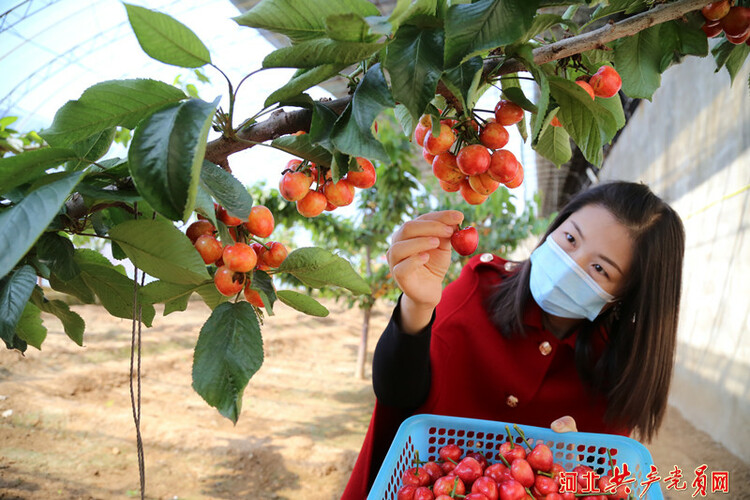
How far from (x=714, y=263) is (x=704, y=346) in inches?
26.9

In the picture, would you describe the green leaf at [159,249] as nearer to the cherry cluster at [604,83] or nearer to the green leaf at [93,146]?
the green leaf at [93,146]

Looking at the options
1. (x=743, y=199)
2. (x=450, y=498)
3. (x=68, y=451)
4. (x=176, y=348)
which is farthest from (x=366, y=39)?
(x=176, y=348)

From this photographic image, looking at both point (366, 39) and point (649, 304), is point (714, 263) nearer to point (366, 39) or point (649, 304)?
point (649, 304)

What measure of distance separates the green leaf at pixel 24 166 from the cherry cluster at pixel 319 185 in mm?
275

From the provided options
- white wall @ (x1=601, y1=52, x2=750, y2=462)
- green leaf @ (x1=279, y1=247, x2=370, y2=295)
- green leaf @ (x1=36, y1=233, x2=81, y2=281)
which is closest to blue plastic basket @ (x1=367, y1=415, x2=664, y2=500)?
green leaf @ (x1=279, y1=247, x2=370, y2=295)

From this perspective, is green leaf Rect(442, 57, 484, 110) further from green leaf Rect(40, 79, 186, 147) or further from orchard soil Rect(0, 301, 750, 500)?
orchard soil Rect(0, 301, 750, 500)

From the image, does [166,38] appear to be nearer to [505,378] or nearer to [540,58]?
[540,58]

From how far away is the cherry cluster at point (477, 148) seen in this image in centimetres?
66

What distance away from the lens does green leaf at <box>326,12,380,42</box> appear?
1.49 ft

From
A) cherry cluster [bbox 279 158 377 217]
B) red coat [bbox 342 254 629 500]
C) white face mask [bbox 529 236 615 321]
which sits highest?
cherry cluster [bbox 279 158 377 217]

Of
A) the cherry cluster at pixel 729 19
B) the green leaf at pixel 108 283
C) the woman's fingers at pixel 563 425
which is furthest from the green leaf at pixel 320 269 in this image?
the woman's fingers at pixel 563 425

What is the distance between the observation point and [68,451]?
3088 mm

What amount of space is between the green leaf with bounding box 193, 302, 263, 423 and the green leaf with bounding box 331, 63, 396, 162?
260 mm

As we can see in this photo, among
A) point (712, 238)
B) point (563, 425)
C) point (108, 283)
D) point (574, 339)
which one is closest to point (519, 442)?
point (563, 425)
